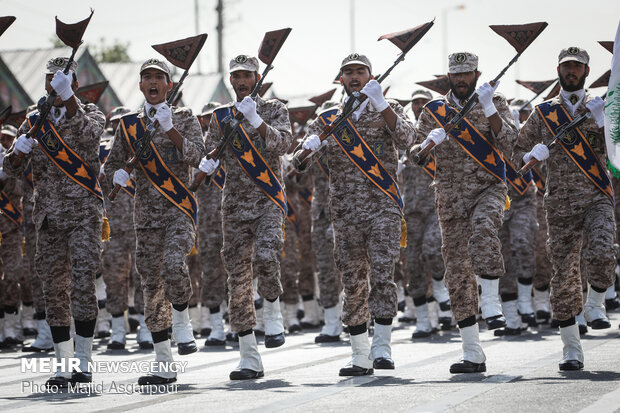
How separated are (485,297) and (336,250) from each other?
1331 mm

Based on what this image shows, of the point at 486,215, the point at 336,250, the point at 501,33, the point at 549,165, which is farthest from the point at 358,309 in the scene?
the point at 501,33

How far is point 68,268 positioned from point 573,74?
4.71m

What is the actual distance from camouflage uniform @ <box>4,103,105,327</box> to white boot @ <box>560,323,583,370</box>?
12.9 feet

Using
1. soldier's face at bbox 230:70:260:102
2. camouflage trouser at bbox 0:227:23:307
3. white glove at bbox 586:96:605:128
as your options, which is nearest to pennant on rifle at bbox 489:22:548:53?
white glove at bbox 586:96:605:128

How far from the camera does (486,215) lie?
29.3 ft

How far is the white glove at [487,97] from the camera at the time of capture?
8828 millimetres

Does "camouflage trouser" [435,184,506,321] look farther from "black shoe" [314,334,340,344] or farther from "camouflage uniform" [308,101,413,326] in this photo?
"black shoe" [314,334,340,344]

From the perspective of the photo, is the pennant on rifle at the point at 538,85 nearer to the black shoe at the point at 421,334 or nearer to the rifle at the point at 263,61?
the black shoe at the point at 421,334

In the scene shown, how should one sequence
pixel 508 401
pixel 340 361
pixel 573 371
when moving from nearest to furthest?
pixel 508 401 < pixel 573 371 < pixel 340 361

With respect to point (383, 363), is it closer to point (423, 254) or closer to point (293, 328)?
point (423, 254)

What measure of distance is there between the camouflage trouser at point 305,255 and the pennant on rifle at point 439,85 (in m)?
4.07

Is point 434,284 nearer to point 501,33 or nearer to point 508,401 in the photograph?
point 501,33

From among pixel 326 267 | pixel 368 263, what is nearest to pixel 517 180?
pixel 326 267

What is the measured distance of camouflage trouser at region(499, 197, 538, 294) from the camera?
13250 millimetres
